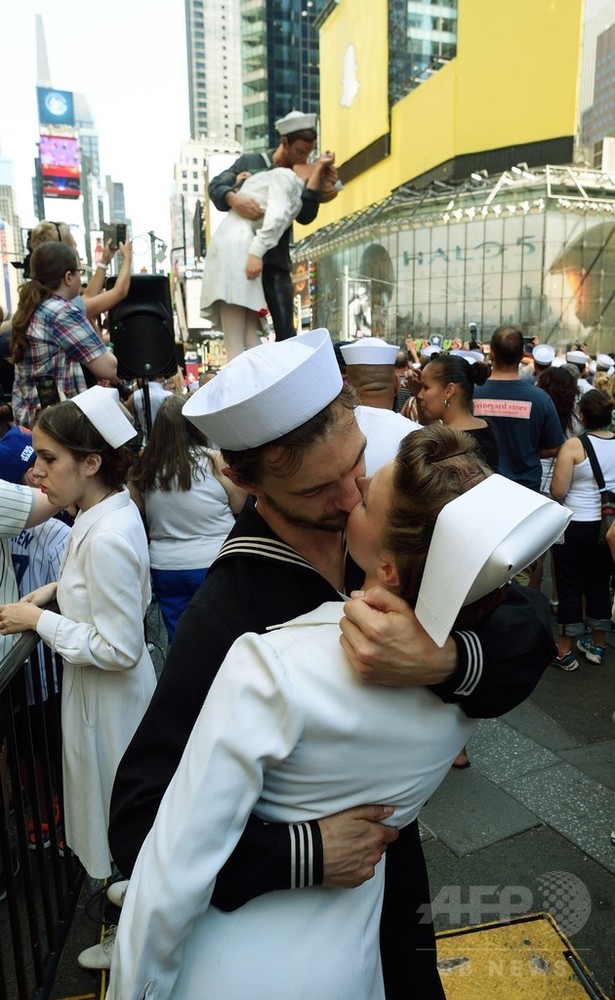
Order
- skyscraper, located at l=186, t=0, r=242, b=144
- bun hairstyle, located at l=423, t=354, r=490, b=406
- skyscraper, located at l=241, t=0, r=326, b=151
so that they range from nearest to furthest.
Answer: bun hairstyle, located at l=423, t=354, r=490, b=406, skyscraper, located at l=241, t=0, r=326, b=151, skyscraper, located at l=186, t=0, r=242, b=144

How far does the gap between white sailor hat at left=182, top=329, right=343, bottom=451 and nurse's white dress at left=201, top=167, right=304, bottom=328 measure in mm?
3065

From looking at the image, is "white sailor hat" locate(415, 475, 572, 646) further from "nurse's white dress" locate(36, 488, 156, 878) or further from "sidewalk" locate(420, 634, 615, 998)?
"sidewalk" locate(420, 634, 615, 998)

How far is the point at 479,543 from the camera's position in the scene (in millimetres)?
996

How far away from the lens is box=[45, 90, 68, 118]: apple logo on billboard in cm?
8606

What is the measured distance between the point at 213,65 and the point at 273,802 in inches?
8732

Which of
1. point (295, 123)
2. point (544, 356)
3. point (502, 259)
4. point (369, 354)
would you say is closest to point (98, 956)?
point (369, 354)

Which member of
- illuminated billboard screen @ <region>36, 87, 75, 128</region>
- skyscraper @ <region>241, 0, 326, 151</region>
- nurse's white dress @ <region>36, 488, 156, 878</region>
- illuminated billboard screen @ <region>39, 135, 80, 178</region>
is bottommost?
nurse's white dress @ <region>36, 488, 156, 878</region>

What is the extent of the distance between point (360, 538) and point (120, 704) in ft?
5.80

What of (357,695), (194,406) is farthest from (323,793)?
(194,406)

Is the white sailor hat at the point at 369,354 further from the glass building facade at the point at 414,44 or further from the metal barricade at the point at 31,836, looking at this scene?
the glass building facade at the point at 414,44

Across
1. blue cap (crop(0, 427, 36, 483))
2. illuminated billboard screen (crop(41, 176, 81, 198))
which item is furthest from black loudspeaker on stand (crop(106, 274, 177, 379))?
illuminated billboard screen (crop(41, 176, 81, 198))

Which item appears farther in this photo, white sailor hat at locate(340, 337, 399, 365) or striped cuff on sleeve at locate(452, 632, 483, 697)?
white sailor hat at locate(340, 337, 399, 365)

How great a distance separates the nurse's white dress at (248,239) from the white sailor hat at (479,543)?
3.63 metres

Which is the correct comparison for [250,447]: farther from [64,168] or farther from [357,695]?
[64,168]
